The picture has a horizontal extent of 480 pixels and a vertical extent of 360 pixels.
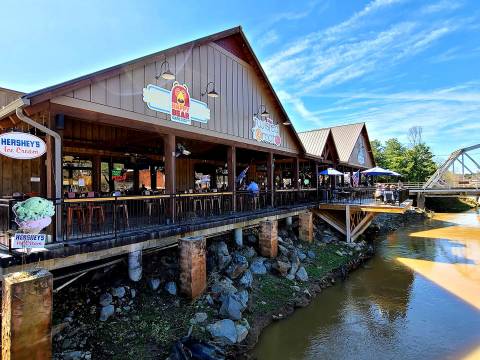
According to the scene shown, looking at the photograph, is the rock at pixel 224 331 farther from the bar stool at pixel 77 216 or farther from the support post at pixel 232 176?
the support post at pixel 232 176

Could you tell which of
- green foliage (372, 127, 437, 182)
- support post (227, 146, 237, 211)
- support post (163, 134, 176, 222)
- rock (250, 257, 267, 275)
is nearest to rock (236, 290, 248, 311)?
rock (250, 257, 267, 275)

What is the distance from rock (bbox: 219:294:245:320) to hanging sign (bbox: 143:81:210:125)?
5.19 m

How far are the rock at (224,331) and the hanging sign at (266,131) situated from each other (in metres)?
8.02

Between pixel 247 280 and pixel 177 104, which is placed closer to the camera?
pixel 247 280

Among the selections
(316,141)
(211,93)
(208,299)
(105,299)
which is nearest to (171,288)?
(208,299)

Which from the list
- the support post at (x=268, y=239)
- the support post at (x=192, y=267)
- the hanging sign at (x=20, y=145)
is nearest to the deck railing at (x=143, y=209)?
the hanging sign at (x=20, y=145)

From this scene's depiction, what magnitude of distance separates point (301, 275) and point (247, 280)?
99.6 inches

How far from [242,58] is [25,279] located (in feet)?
35.1

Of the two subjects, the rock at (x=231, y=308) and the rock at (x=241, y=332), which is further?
the rock at (x=231, y=308)

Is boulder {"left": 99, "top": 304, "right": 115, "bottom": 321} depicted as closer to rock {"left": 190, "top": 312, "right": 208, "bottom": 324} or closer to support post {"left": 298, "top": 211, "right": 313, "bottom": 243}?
rock {"left": 190, "top": 312, "right": 208, "bottom": 324}

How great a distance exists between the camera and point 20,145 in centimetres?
509

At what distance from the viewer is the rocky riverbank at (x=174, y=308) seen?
17.4ft

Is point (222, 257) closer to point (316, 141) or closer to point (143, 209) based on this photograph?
point (143, 209)

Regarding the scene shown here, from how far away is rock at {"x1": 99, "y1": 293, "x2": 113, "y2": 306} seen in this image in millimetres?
5963
